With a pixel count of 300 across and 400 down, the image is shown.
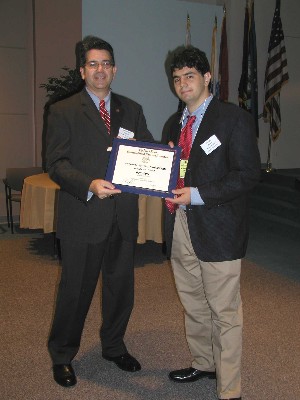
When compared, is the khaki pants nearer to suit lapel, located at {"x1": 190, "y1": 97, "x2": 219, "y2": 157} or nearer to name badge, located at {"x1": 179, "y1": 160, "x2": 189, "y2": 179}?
name badge, located at {"x1": 179, "y1": 160, "x2": 189, "y2": 179}

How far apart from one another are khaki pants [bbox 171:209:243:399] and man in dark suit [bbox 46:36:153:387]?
0.32 metres

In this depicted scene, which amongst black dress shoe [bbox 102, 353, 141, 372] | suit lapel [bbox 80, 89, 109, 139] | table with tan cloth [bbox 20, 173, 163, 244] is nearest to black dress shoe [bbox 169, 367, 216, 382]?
black dress shoe [bbox 102, 353, 141, 372]

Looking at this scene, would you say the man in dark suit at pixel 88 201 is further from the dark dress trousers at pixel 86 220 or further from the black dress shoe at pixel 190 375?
the black dress shoe at pixel 190 375

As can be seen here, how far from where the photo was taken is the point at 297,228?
593 centimetres

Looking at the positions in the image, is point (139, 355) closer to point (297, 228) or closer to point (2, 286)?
point (2, 286)

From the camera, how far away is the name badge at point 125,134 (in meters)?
2.19

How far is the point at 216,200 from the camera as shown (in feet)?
6.37

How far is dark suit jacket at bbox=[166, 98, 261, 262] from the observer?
192 cm

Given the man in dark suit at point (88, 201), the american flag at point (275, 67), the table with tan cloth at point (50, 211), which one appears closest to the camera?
the man in dark suit at point (88, 201)

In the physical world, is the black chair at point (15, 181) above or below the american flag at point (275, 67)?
below

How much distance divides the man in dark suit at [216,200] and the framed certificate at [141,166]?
0.09 meters

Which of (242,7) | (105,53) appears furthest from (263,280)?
(242,7)

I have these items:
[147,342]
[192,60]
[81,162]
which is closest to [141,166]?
[81,162]

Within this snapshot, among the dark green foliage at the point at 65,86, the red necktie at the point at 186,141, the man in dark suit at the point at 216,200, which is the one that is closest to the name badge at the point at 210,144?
the man in dark suit at the point at 216,200
